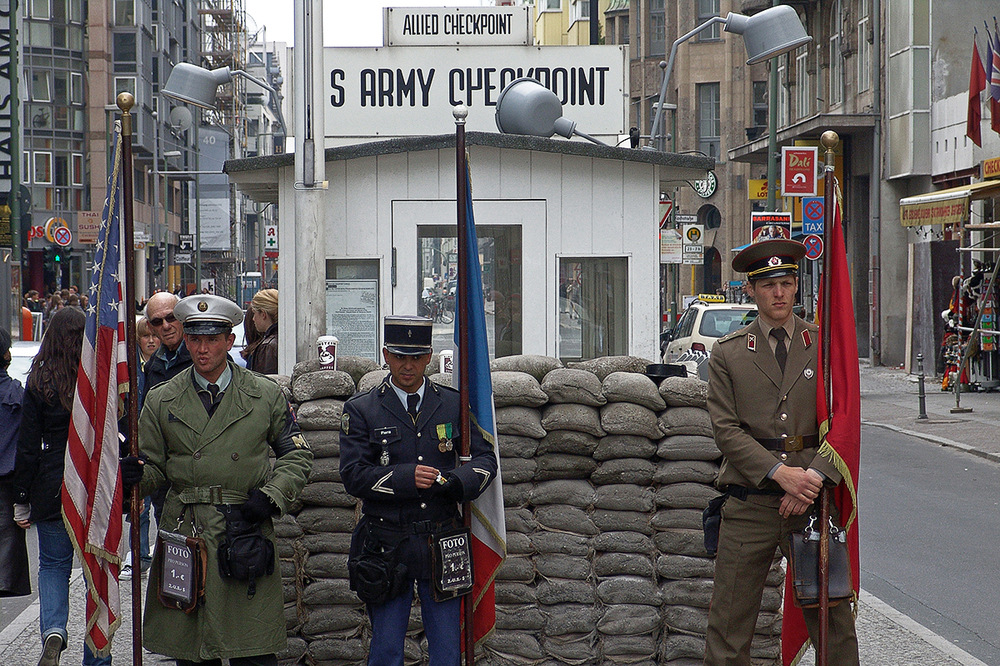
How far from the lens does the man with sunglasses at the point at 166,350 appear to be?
731cm

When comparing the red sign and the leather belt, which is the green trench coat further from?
the red sign

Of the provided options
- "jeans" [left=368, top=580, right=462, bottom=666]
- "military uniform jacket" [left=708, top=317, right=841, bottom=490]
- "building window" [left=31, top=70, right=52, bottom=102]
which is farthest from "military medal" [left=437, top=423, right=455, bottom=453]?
"building window" [left=31, top=70, right=52, bottom=102]

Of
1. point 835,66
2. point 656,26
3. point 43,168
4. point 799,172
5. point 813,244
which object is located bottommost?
point 813,244

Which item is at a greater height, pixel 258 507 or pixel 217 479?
pixel 217 479

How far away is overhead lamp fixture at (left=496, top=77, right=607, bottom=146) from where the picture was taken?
11.1 m

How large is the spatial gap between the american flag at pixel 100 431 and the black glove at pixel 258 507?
60 centimetres

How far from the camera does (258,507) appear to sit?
4785 millimetres

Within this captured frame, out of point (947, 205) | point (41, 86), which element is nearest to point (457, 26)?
point (947, 205)

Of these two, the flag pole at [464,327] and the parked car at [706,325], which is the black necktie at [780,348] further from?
the parked car at [706,325]

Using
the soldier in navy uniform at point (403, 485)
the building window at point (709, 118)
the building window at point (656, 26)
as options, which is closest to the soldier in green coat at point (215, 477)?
the soldier in navy uniform at point (403, 485)

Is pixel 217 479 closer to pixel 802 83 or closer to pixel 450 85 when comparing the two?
pixel 450 85

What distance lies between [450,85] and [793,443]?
7884 millimetres

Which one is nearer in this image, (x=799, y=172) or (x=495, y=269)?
(x=495, y=269)

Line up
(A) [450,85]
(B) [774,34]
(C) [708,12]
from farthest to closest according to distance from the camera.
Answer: (C) [708,12]
(B) [774,34]
(A) [450,85]
